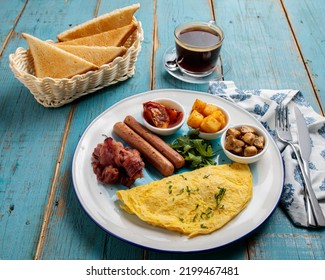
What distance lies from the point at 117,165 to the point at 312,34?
65.0 inches

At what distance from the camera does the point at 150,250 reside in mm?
1304

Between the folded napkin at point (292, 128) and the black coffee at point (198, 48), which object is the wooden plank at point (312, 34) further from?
the black coffee at point (198, 48)

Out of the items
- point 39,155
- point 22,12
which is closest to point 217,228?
point 39,155

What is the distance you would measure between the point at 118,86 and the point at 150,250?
1.06 m

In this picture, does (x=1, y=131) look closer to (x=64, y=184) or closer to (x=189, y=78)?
(x=64, y=184)

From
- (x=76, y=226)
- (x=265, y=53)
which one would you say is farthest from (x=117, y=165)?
(x=265, y=53)

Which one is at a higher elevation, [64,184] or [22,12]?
[22,12]

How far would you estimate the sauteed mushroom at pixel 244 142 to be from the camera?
1.58 m

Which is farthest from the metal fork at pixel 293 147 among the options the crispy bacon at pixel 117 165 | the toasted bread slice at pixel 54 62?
the toasted bread slice at pixel 54 62

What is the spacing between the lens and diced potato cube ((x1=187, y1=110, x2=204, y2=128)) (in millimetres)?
1695

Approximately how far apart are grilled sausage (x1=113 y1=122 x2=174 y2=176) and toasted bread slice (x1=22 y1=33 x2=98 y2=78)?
14.8 inches

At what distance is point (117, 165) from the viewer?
1541mm

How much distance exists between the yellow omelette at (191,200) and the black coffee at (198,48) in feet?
2.40

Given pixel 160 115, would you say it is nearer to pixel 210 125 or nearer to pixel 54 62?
pixel 210 125
